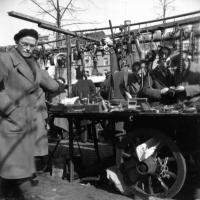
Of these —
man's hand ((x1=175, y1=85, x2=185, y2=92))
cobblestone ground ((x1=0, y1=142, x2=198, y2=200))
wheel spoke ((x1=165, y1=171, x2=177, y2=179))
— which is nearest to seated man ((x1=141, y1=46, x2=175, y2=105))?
man's hand ((x1=175, y1=85, x2=185, y2=92))

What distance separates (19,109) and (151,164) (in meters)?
1.55

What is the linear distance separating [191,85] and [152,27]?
1459mm

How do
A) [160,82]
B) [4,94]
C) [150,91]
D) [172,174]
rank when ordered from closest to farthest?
[4,94] < [172,174] < [150,91] < [160,82]

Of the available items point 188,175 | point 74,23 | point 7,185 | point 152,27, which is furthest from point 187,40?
point 74,23

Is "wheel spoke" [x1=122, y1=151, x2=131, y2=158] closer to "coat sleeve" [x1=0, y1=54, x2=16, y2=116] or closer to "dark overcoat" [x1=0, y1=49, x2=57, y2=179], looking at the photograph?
"dark overcoat" [x1=0, y1=49, x2=57, y2=179]

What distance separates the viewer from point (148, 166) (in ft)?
12.6

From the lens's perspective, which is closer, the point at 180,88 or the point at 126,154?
the point at 180,88

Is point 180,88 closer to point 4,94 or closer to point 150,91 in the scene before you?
point 150,91

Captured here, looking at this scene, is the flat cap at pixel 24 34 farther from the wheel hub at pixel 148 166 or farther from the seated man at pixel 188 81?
the wheel hub at pixel 148 166

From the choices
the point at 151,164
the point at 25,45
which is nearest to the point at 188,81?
the point at 151,164

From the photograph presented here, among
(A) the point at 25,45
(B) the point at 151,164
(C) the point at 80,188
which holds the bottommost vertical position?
(C) the point at 80,188

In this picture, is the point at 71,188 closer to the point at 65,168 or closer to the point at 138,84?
the point at 65,168

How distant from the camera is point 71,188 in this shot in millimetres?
4672

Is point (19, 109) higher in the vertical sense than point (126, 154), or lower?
higher
